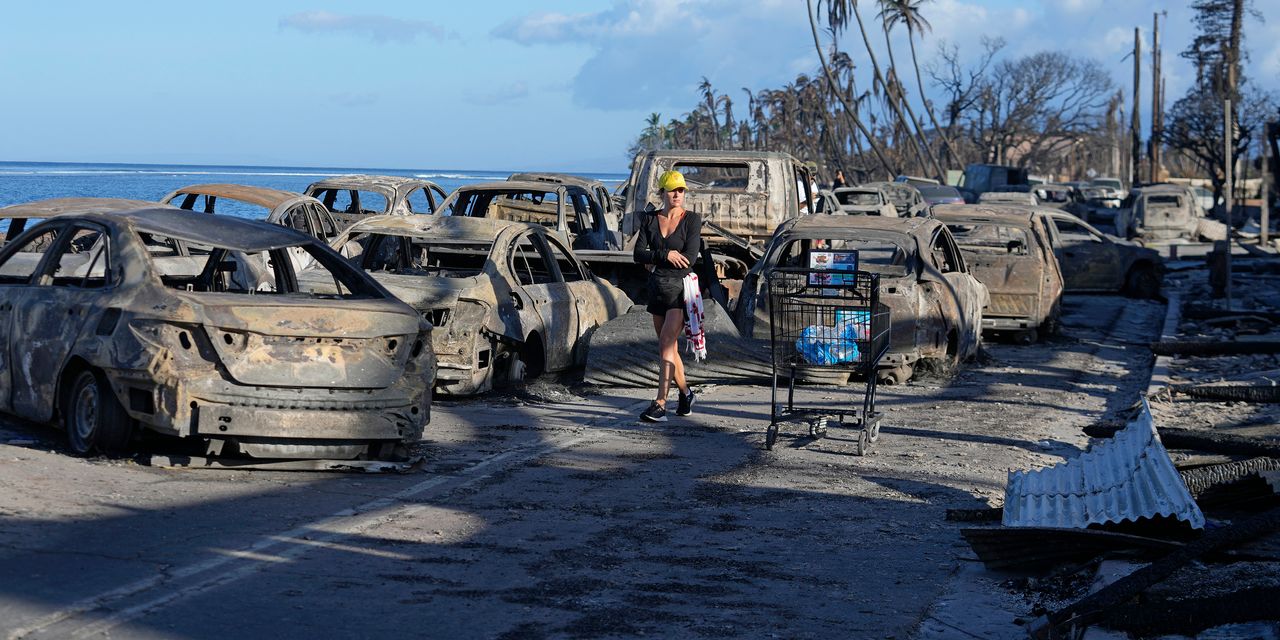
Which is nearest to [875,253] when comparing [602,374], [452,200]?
[602,374]

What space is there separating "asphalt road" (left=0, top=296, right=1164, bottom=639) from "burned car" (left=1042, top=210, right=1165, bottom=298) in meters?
15.4

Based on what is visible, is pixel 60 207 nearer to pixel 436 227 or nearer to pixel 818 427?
pixel 436 227

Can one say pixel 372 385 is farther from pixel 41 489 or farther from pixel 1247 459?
pixel 1247 459

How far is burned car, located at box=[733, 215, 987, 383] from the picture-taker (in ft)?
46.1

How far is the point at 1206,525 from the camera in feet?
23.2

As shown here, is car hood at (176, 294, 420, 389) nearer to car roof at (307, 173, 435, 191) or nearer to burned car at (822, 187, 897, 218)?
car roof at (307, 173, 435, 191)

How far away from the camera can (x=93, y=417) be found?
29.3 ft

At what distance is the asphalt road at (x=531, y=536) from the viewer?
5938mm

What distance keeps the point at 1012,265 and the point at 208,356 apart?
39.7 feet

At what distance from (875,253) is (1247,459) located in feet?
26.7

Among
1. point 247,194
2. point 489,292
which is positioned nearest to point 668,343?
point 489,292

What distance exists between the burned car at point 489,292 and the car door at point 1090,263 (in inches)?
529

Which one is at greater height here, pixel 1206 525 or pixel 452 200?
pixel 452 200

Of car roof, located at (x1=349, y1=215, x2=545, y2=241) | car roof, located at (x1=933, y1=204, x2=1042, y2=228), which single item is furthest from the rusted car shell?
car roof, located at (x1=349, y1=215, x2=545, y2=241)
